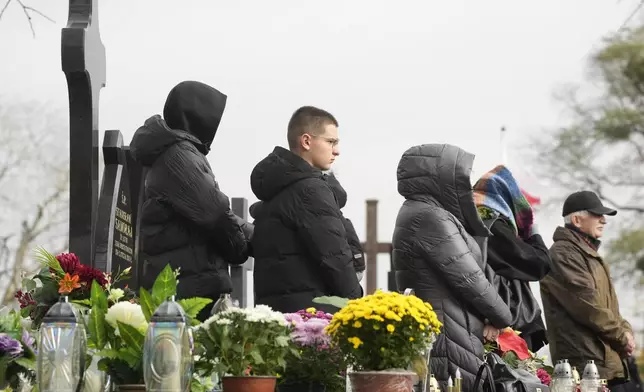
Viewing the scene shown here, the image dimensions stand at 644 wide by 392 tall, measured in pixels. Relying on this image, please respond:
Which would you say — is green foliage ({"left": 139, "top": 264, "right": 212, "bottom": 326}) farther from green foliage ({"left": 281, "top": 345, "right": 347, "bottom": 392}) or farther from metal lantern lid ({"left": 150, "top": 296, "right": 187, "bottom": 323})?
green foliage ({"left": 281, "top": 345, "right": 347, "bottom": 392})

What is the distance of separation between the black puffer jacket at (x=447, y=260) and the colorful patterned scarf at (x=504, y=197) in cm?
106

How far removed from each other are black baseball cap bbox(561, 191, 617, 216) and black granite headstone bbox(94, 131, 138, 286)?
346 cm

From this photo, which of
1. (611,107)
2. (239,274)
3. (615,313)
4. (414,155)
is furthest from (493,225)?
(611,107)

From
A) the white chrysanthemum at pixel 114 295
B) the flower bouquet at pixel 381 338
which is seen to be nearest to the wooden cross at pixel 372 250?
the white chrysanthemum at pixel 114 295

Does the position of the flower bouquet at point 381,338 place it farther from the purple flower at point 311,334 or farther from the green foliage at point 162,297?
the green foliage at point 162,297

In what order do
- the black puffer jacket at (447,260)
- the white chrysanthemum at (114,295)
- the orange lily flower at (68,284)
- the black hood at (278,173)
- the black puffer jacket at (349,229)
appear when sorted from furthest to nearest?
the black puffer jacket at (349,229), the black puffer jacket at (447,260), the black hood at (278,173), the orange lily flower at (68,284), the white chrysanthemum at (114,295)

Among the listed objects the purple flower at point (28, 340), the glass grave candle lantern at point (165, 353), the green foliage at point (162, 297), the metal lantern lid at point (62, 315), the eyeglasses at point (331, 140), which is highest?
the eyeglasses at point (331, 140)

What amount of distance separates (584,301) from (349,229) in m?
2.68

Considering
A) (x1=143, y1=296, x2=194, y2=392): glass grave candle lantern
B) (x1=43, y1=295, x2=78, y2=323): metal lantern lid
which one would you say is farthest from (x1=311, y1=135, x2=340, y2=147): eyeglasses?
(x1=143, y1=296, x2=194, y2=392): glass grave candle lantern

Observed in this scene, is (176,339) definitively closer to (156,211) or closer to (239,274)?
(156,211)

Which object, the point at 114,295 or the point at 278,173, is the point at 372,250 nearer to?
the point at 278,173

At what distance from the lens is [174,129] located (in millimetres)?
7305

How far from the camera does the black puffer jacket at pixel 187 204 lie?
704 cm

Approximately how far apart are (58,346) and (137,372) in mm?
277
